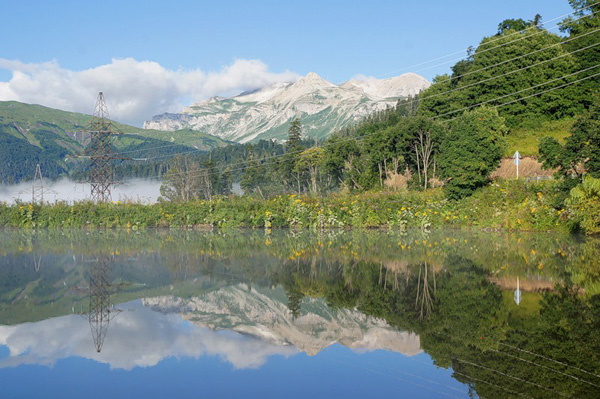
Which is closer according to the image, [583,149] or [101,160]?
[583,149]

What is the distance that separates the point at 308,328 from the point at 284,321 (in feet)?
2.05

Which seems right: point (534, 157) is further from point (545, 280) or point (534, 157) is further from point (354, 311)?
point (354, 311)

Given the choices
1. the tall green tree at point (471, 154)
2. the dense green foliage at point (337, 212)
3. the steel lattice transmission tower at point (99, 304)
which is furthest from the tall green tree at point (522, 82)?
the steel lattice transmission tower at point (99, 304)

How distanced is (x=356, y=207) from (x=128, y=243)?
12985 millimetres

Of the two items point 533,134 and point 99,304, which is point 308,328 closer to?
point 99,304

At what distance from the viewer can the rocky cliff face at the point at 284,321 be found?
7723 mm

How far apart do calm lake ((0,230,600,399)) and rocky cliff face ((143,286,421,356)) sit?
0.12 feet

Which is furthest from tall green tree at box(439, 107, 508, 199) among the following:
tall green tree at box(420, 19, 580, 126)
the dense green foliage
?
tall green tree at box(420, 19, 580, 126)

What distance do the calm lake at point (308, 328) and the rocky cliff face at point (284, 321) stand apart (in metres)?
0.04

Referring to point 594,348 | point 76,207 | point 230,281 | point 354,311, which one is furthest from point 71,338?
point 76,207

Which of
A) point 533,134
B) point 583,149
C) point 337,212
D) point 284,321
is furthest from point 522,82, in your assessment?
point 284,321

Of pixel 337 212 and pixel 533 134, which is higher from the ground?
pixel 533 134

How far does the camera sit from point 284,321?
9.04m

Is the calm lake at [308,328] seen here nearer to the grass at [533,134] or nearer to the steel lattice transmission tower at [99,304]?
the steel lattice transmission tower at [99,304]
